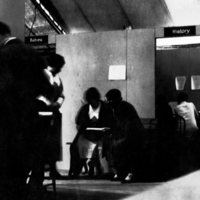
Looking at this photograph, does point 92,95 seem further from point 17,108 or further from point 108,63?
point 17,108

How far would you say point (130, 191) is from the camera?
2.85m

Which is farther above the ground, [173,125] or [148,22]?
[148,22]

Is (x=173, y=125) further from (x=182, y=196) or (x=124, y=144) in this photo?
(x=182, y=196)

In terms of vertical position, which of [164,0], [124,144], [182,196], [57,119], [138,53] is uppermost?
[164,0]

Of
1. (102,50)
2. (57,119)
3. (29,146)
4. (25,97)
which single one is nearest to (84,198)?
(57,119)

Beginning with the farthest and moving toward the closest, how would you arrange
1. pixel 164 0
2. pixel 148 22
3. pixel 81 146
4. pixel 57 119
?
pixel 148 22
pixel 81 146
pixel 164 0
pixel 57 119

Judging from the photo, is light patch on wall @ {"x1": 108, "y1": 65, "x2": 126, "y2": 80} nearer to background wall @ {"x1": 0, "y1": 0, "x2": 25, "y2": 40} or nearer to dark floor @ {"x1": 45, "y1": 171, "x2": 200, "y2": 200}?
dark floor @ {"x1": 45, "y1": 171, "x2": 200, "y2": 200}

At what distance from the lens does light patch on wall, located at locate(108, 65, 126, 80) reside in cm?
390

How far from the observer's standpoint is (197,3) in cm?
272

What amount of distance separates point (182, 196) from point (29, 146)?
54.8 inches

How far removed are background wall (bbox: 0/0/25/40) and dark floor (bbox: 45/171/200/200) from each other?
1090mm

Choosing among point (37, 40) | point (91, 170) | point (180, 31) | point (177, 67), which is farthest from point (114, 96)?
point (177, 67)

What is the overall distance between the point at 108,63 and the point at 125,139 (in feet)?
2.72

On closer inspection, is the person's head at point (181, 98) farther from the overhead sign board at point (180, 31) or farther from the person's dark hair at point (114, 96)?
the person's dark hair at point (114, 96)
